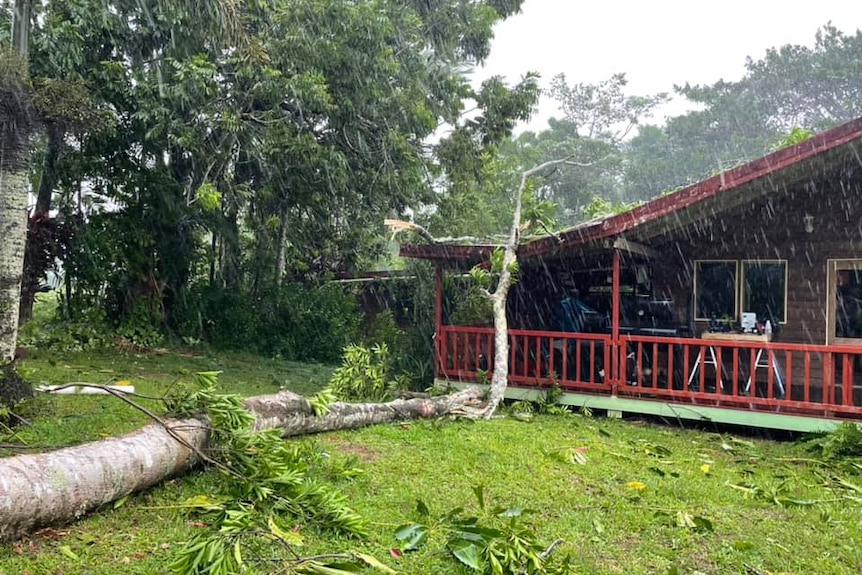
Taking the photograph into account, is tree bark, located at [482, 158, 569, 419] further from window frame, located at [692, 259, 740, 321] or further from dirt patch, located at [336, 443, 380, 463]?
window frame, located at [692, 259, 740, 321]

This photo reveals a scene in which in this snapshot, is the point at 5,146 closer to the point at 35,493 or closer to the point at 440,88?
the point at 35,493

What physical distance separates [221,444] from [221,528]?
123 cm

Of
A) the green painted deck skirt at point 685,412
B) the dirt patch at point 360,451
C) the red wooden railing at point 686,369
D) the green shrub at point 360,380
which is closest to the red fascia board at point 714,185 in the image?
the red wooden railing at point 686,369

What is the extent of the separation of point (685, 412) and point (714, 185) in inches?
99.4

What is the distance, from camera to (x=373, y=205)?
12352mm

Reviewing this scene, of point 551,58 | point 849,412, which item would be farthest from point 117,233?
point 551,58

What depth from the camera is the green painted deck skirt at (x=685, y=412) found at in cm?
688

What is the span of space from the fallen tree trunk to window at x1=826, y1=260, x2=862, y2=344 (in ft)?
23.2

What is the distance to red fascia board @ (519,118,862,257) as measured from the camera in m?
6.75

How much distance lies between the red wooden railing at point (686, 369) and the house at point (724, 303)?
0.02 metres

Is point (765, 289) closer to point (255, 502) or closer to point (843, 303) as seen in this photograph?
point (843, 303)

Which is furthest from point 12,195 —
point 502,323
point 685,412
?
point 685,412

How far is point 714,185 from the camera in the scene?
7.23 m

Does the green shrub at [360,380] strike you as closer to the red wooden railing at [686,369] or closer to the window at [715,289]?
the red wooden railing at [686,369]
